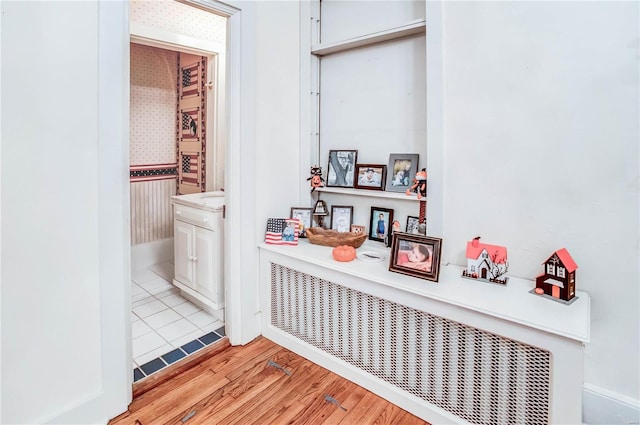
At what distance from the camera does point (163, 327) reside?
8.17ft

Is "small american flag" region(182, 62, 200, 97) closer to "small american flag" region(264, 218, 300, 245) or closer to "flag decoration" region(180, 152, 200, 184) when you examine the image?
"flag decoration" region(180, 152, 200, 184)

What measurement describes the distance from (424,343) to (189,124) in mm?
3091

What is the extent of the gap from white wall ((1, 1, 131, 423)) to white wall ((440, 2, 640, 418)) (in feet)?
5.39

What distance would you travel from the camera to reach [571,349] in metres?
1.29

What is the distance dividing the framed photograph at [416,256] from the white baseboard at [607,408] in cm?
86

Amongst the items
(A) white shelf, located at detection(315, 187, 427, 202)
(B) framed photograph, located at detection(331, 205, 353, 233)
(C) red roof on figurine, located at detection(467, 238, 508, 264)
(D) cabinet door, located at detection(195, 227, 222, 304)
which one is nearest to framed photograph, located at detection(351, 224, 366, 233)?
(B) framed photograph, located at detection(331, 205, 353, 233)

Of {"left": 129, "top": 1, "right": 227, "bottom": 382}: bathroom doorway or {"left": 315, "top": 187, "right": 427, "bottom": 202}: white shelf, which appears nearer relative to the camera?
{"left": 315, "top": 187, "right": 427, "bottom": 202}: white shelf

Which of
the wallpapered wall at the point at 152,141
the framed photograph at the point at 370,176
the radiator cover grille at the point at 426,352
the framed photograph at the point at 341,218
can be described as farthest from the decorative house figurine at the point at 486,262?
the wallpapered wall at the point at 152,141

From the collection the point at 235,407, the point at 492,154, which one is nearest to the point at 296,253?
the point at 235,407

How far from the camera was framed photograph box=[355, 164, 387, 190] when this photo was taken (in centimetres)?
232

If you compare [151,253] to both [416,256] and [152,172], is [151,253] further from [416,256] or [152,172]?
[416,256]

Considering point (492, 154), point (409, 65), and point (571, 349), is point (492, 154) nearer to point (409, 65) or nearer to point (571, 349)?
point (409, 65)

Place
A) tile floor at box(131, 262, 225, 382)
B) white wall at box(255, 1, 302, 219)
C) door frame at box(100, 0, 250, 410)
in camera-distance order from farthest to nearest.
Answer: white wall at box(255, 1, 302, 219) < tile floor at box(131, 262, 225, 382) < door frame at box(100, 0, 250, 410)

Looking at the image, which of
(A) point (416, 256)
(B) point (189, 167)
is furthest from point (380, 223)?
(B) point (189, 167)
